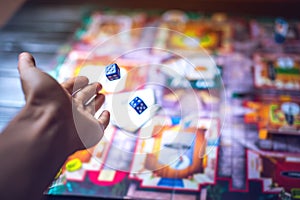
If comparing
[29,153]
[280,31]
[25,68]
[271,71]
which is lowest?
[29,153]

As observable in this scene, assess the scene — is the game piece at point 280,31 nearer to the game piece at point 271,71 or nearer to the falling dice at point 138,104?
the game piece at point 271,71

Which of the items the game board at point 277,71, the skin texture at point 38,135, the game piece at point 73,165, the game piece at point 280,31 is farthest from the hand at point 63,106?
the game piece at point 280,31

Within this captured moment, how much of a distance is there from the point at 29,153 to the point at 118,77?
0.30 meters

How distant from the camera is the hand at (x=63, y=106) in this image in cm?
65

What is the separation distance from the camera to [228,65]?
4.33 feet

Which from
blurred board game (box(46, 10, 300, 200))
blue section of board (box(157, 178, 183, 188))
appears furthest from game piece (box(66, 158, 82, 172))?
blue section of board (box(157, 178, 183, 188))

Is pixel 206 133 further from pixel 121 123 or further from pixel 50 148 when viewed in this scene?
pixel 50 148

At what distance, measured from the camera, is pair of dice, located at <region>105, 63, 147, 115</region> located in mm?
826

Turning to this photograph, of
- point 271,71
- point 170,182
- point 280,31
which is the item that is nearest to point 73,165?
point 170,182

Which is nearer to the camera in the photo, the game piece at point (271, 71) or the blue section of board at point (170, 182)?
the blue section of board at point (170, 182)

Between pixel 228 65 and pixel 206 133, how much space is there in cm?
38

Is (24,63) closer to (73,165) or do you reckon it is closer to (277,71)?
(73,165)

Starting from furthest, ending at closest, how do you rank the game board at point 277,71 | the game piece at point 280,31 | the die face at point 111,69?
the game piece at point 280,31
the game board at point 277,71
the die face at point 111,69

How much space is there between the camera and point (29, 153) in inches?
23.8
